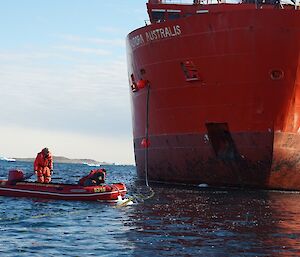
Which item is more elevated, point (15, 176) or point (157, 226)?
point (15, 176)

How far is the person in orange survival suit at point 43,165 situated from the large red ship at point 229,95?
5.47 metres

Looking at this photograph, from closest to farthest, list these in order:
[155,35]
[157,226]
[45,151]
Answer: [157,226] < [45,151] < [155,35]

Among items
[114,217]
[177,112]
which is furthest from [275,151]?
[114,217]

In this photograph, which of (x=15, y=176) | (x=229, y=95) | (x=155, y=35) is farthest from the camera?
(x=155, y=35)

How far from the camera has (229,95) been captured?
70.4 feet

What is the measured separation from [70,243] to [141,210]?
212 inches

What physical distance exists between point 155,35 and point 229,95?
13.9 feet

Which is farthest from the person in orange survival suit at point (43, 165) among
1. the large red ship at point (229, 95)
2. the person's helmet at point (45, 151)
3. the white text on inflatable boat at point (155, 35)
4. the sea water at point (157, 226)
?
the white text on inflatable boat at point (155, 35)

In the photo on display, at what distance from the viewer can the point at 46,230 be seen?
42.1ft

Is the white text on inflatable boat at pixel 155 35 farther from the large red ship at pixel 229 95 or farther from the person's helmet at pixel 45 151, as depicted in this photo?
the person's helmet at pixel 45 151

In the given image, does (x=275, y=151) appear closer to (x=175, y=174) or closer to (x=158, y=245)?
(x=175, y=174)

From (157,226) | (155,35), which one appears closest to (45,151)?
(155,35)

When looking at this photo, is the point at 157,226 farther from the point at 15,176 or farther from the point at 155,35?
the point at 155,35

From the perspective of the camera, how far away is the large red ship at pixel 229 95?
20.8 meters
